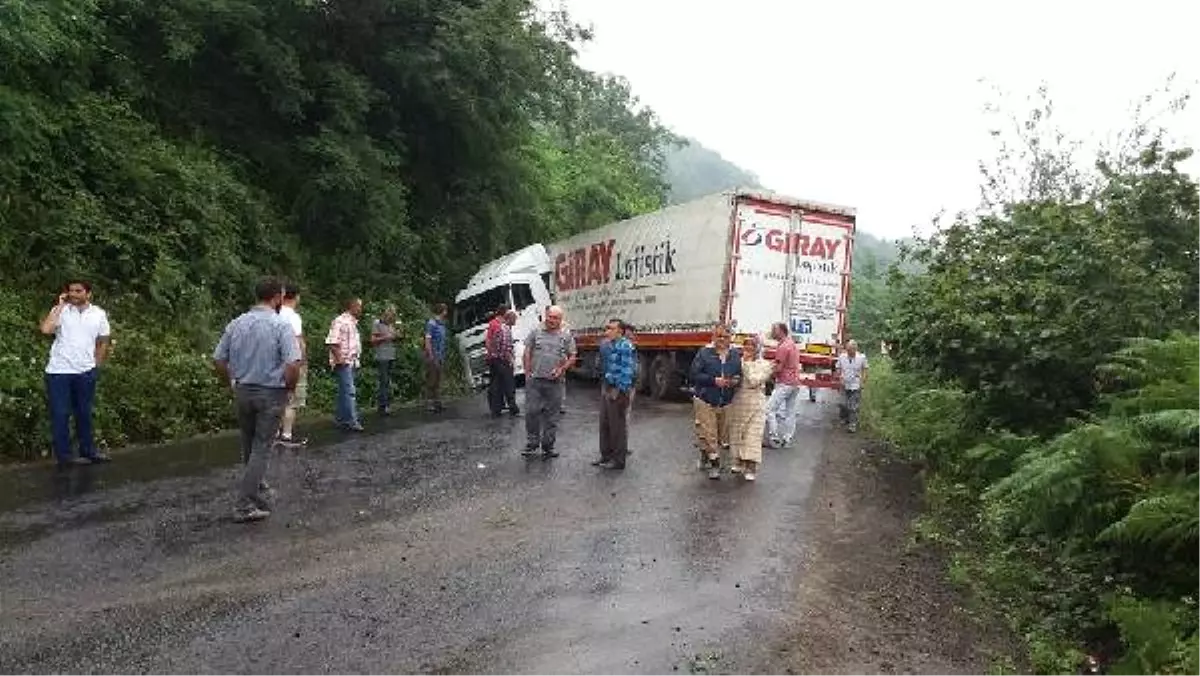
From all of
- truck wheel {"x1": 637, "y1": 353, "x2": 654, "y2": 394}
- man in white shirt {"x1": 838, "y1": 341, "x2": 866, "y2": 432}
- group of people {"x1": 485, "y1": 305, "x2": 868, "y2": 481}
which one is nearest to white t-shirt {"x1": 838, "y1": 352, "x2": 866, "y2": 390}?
man in white shirt {"x1": 838, "y1": 341, "x2": 866, "y2": 432}

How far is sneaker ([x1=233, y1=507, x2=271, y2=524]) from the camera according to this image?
760 centimetres

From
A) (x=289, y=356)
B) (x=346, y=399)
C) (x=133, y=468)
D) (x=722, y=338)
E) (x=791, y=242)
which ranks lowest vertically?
(x=133, y=468)

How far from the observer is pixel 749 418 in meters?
10.7

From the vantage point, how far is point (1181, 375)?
7.34m

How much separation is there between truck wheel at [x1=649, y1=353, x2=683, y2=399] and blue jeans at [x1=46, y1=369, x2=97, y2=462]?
1082 cm

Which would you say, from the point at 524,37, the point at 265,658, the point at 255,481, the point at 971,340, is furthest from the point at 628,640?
the point at 524,37

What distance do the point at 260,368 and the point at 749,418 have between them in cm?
520

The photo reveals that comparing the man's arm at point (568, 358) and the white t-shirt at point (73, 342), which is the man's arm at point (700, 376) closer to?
the man's arm at point (568, 358)

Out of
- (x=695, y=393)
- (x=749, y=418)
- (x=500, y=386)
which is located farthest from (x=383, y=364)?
(x=749, y=418)

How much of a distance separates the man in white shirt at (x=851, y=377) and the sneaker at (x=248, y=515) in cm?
1132

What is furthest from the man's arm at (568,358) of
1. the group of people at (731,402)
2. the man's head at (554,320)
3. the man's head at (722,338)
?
the man's head at (722,338)

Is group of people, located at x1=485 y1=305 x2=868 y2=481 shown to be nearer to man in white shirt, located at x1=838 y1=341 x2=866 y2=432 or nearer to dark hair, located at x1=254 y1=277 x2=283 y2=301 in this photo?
dark hair, located at x1=254 y1=277 x2=283 y2=301

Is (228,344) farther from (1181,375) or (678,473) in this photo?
(1181,375)

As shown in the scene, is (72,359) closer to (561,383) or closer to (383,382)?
(561,383)
